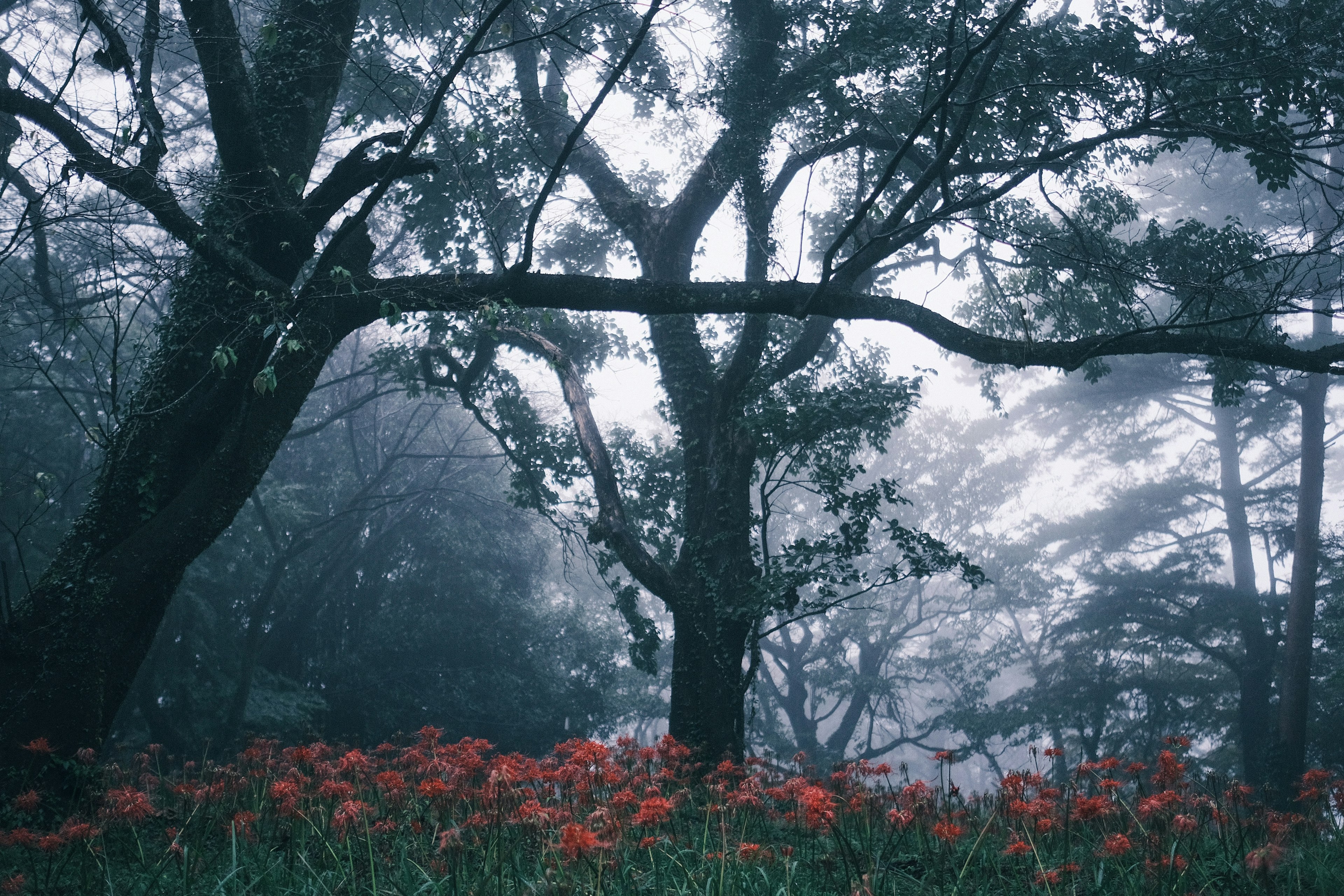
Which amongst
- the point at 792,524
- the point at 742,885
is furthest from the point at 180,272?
the point at 792,524

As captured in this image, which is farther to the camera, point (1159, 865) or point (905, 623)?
point (905, 623)

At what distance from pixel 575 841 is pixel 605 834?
0.46 metres

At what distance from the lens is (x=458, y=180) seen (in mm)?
9391

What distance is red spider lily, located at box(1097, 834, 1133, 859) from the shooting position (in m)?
2.40

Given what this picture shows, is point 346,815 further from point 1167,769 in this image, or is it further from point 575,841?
point 1167,769

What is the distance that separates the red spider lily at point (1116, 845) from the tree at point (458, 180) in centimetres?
280

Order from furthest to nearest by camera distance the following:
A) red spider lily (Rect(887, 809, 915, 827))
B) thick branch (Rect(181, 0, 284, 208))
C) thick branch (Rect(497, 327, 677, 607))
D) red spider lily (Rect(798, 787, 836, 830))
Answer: thick branch (Rect(497, 327, 677, 607)) → thick branch (Rect(181, 0, 284, 208)) → red spider lily (Rect(887, 809, 915, 827)) → red spider lily (Rect(798, 787, 836, 830))

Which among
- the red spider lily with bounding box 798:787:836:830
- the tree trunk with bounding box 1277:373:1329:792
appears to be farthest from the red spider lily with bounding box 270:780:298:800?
the tree trunk with bounding box 1277:373:1329:792

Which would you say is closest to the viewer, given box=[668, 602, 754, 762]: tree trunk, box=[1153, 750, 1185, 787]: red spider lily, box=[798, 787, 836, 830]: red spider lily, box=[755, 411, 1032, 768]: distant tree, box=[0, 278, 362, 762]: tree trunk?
box=[798, 787, 836, 830]: red spider lily

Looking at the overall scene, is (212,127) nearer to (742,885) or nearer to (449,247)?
(449,247)

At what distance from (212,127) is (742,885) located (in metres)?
5.89

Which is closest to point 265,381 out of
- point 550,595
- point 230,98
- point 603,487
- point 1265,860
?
point 230,98

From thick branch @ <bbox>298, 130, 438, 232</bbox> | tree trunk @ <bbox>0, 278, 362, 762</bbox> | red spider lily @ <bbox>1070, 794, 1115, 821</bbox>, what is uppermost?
thick branch @ <bbox>298, 130, 438, 232</bbox>

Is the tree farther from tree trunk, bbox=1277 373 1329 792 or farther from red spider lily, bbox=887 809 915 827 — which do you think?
tree trunk, bbox=1277 373 1329 792
